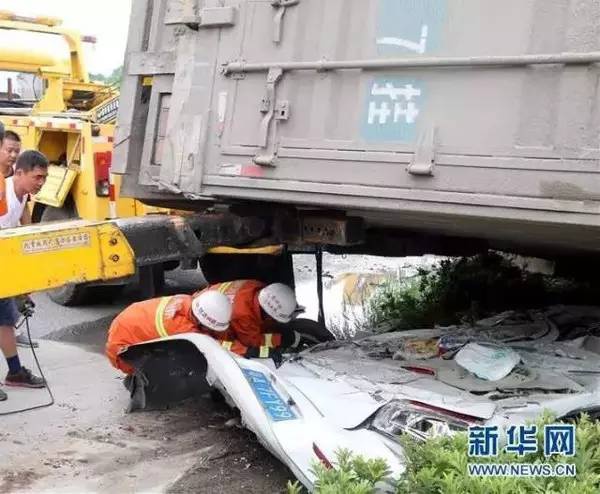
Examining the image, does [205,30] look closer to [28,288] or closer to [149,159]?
[149,159]

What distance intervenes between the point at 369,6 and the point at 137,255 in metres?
1.61

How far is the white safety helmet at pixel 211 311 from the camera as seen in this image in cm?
441

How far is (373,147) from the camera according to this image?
364 cm

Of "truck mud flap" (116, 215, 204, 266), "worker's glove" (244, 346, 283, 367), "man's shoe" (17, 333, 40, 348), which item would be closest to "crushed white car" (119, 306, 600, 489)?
"worker's glove" (244, 346, 283, 367)

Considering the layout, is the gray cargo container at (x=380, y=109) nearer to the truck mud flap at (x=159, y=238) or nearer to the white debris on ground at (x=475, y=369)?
the truck mud flap at (x=159, y=238)

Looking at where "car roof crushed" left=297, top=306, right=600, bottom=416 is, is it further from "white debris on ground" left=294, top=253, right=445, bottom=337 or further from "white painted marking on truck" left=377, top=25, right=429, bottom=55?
"white painted marking on truck" left=377, top=25, right=429, bottom=55

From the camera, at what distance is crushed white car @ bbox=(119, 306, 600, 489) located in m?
3.45

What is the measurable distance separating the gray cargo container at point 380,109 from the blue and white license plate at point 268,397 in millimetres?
814

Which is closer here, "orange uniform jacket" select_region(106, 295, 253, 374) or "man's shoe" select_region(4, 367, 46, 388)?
"orange uniform jacket" select_region(106, 295, 253, 374)

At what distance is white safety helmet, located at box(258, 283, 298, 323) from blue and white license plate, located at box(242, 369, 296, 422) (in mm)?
789

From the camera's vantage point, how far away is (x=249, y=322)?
4.77m

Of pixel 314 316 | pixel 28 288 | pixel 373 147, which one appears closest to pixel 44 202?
pixel 314 316

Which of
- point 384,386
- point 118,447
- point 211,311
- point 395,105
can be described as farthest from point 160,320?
point 395,105

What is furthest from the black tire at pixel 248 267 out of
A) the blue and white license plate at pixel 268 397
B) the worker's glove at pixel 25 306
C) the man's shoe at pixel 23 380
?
the blue and white license plate at pixel 268 397
